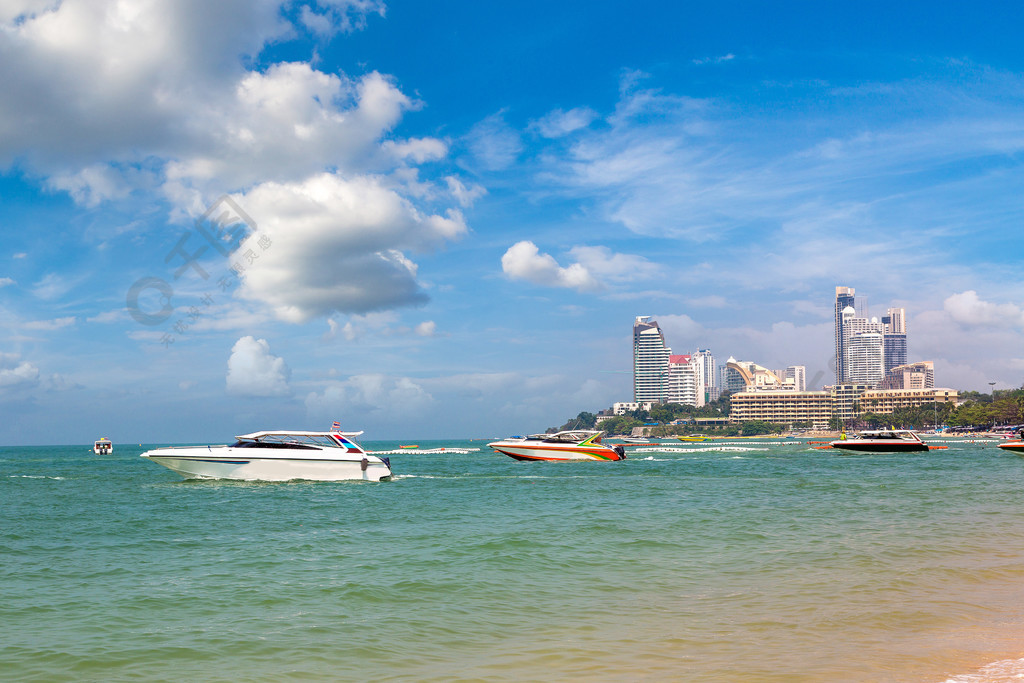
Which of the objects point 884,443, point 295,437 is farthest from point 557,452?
point 884,443

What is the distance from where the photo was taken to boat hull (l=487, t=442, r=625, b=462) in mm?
60500

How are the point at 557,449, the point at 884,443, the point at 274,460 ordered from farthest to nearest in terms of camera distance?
1. the point at 884,443
2. the point at 557,449
3. the point at 274,460

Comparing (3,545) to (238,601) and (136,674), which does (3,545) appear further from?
(136,674)

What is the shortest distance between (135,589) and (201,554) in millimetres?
3541

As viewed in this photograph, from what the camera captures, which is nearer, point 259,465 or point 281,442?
point 259,465

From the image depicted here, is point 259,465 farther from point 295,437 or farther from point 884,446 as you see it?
point 884,446

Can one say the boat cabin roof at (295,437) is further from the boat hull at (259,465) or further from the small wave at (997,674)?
the small wave at (997,674)

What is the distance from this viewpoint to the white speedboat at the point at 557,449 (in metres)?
60.5

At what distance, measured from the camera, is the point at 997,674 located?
776 centimetres

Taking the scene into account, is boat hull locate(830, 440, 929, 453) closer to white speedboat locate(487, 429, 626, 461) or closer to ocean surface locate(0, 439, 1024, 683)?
white speedboat locate(487, 429, 626, 461)

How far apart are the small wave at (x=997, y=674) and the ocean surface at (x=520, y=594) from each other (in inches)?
1.6

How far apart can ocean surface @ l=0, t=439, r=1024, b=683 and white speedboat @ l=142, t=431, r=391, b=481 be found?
10544 millimetres

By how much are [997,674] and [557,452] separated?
53.1 meters

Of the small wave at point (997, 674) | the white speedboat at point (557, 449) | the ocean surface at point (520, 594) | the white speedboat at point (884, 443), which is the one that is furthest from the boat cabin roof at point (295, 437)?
the white speedboat at point (884, 443)
